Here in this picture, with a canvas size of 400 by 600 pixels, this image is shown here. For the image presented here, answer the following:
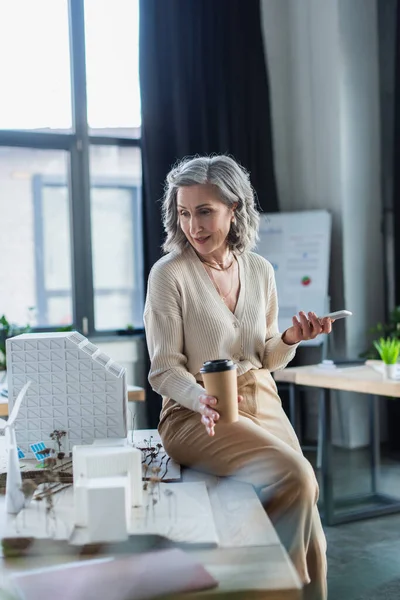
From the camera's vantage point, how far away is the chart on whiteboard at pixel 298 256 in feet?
16.9

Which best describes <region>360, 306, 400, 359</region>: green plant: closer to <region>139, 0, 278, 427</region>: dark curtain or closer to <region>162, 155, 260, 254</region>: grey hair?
<region>139, 0, 278, 427</region>: dark curtain

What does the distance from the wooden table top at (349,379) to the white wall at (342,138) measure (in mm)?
1405

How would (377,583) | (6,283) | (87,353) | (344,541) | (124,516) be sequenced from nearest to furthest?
(124,516)
(87,353)
(377,583)
(344,541)
(6,283)

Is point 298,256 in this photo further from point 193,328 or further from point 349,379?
point 193,328

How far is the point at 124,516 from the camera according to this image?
Answer: 1315 mm

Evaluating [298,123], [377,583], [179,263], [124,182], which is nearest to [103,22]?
[124,182]

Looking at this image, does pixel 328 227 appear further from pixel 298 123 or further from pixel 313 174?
pixel 298 123

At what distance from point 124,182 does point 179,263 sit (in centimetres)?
343

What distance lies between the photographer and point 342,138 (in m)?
5.27

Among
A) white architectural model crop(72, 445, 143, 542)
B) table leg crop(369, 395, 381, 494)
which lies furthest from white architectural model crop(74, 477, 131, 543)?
table leg crop(369, 395, 381, 494)

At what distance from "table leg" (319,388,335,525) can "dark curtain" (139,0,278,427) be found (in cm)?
170

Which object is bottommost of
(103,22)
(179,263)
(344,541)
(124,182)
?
(344,541)

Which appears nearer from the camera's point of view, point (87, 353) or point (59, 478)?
point (59, 478)

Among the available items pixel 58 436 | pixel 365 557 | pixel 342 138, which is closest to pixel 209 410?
pixel 58 436
